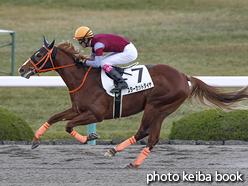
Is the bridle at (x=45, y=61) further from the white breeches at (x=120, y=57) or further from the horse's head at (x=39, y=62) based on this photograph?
the white breeches at (x=120, y=57)

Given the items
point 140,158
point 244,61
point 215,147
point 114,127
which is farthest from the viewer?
point 244,61

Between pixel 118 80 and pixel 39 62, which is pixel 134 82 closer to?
pixel 118 80

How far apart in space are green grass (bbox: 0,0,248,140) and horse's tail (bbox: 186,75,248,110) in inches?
73.0

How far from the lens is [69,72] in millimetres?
5109

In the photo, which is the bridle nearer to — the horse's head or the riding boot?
the horse's head

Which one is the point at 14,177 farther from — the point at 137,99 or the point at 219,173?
the point at 219,173

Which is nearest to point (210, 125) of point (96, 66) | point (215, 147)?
point (215, 147)

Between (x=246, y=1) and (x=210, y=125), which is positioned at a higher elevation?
(x=246, y=1)

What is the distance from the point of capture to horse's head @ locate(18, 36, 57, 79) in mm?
5016

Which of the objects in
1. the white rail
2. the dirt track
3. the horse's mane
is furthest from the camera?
the white rail

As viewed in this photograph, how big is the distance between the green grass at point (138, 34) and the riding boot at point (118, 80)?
2283 millimetres

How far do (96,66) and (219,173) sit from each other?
190cm

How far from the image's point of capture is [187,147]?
6.03m

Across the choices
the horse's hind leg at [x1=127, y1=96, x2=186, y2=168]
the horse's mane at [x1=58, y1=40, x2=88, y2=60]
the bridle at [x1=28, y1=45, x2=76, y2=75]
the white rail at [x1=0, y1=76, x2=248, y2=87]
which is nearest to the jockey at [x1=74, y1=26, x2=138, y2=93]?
the horse's mane at [x1=58, y1=40, x2=88, y2=60]
